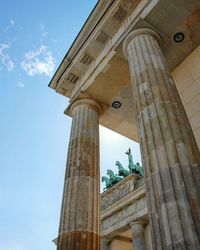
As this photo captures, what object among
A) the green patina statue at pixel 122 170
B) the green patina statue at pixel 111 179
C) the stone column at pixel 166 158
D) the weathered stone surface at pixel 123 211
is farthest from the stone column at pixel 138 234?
the stone column at pixel 166 158

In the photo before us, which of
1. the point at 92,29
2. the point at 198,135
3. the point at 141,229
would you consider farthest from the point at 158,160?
the point at 141,229

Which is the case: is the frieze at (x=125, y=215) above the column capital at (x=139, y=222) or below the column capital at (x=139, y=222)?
above

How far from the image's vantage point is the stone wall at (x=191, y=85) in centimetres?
1096

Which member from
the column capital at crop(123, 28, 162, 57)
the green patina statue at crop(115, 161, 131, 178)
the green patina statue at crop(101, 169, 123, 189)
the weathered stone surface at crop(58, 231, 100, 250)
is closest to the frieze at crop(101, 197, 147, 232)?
the green patina statue at crop(101, 169, 123, 189)

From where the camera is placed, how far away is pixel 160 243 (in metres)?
5.82

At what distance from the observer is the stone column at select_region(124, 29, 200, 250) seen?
18.8ft

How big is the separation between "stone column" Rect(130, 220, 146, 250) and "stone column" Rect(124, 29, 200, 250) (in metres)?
20.1

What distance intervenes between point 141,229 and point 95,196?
16870 mm

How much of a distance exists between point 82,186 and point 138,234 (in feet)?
56.6

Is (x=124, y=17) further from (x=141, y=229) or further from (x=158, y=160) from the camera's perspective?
(x=141, y=229)

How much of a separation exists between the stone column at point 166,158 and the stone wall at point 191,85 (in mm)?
2596

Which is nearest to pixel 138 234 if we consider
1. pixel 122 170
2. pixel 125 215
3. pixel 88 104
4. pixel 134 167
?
pixel 125 215

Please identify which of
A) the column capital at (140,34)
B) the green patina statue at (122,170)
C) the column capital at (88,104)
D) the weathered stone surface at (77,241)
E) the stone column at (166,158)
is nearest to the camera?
the stone column at (166,158)

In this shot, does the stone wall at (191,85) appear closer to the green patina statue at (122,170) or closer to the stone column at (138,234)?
the stone column at (138,234)
